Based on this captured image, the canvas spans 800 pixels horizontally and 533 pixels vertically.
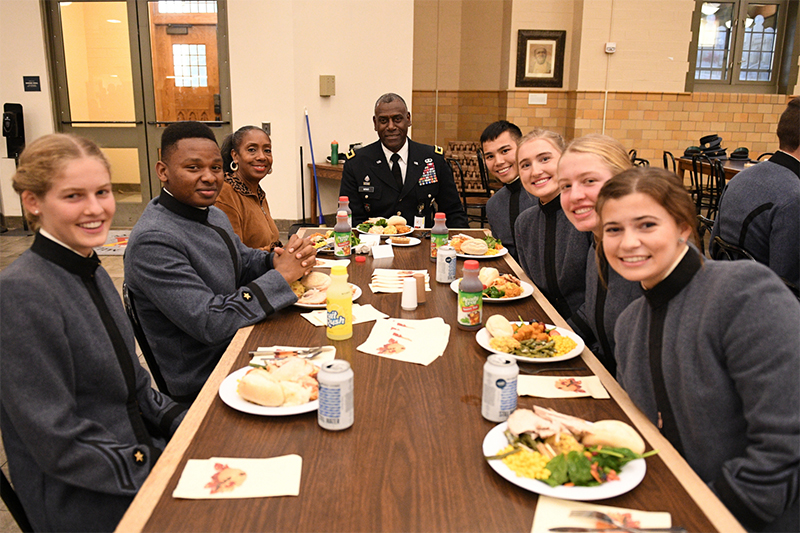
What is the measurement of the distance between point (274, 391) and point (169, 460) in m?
0.29

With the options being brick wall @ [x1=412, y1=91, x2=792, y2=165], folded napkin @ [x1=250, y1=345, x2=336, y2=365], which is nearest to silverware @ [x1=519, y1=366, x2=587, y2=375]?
folded napkin @ [x1=250, y1=345, x2=336, y2=365]

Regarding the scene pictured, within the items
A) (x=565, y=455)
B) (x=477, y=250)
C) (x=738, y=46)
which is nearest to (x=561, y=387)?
(x=565, y=455)

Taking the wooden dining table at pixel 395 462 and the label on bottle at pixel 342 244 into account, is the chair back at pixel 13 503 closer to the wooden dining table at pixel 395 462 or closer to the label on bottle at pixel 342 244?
the wooden dining table at pixel 395 462

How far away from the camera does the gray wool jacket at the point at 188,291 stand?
1975 mm

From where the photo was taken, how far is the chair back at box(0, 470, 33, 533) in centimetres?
137

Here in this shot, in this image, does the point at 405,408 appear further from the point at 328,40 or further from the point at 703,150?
the point at 703,150

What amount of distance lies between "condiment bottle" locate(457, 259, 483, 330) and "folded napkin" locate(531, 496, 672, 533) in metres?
0.93

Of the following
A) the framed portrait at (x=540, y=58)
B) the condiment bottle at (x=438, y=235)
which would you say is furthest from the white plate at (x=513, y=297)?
the framed portrait at (x=540, y=58)

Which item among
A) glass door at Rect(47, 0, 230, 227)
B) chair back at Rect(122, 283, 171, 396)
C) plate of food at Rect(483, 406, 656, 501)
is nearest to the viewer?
plate of food at Rect(483, 406, 656, 501)

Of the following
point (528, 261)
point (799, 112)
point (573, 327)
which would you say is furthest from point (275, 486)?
point (799, 112)

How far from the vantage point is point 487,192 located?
6.93m

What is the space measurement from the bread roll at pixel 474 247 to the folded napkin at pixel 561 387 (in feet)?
4.95

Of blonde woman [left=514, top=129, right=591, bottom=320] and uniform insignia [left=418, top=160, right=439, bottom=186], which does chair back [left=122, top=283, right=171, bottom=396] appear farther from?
uniform insignia [left=418, top=160, right=439, bottom=186]

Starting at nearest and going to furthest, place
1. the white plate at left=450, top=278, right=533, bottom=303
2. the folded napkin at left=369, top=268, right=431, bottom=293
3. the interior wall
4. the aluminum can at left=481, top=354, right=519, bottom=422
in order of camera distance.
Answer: the aluminum can at left=481, top=354, right=519, bottom=422 → the white plate at left=450, top=278, right=533, bottom=303 → the folded napkin at left=369, top=268, right=431, bottom=293 → the interior wall
